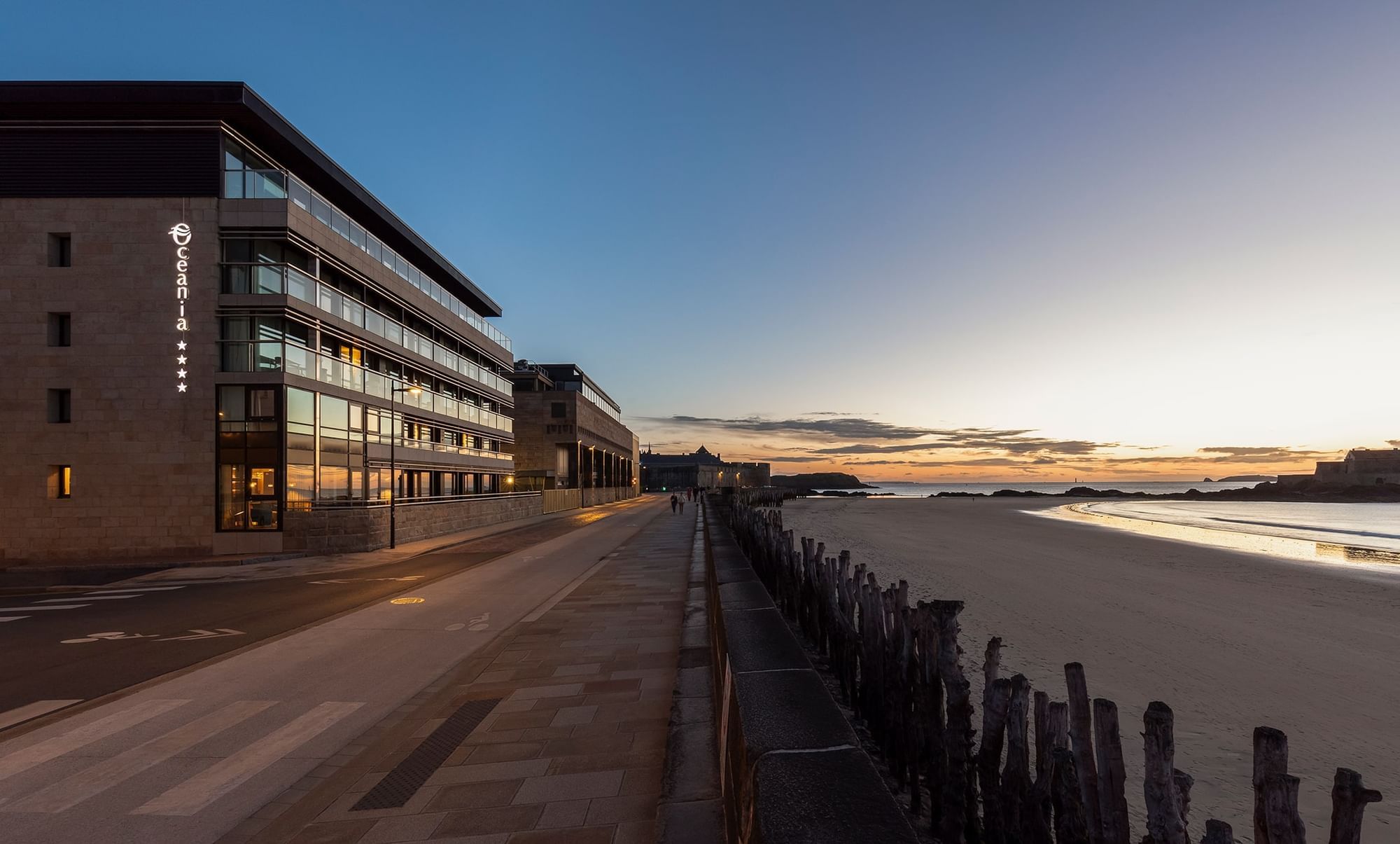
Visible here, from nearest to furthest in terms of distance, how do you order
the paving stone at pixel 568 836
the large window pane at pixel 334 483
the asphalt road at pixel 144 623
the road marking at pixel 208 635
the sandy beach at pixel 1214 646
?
the paving stone at pixel 568 836, the sandy beach at pixel 1214 646, the asphalt road at pixel 144 623, the road marking at pixel 208 635, the large window pane at pixel 334 483

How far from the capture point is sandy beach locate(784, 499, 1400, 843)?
24.2 ft

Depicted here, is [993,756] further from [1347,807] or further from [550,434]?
[550,434]

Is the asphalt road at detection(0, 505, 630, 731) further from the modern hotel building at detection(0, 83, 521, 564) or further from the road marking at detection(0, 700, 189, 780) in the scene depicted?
the modern hotel building at detection(0, 83, 521, 564)

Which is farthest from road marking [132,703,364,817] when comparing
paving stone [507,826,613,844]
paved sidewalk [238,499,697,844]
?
paving stone [507,826,613,844]

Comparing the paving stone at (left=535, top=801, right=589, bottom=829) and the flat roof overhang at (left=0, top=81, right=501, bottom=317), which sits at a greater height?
the flat roof overhang at (left=0, top=81, right=501, bottom=317)

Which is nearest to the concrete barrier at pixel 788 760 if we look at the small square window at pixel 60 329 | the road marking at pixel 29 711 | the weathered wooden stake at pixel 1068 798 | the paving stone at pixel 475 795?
the weathered wooden stake at pixel 1068 798

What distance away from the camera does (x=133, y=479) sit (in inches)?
975

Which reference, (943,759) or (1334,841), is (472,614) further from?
(1334,841)

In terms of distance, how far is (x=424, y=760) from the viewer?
6445 millimetres

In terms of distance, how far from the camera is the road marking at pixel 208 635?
11734 mm

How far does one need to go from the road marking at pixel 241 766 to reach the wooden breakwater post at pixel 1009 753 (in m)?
5.85

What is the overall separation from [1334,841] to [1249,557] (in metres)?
33.8

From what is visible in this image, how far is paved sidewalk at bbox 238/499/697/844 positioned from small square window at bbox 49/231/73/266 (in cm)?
2647

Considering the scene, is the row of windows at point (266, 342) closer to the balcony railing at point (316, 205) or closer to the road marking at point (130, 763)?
the balcony railing at point (316, 205)
